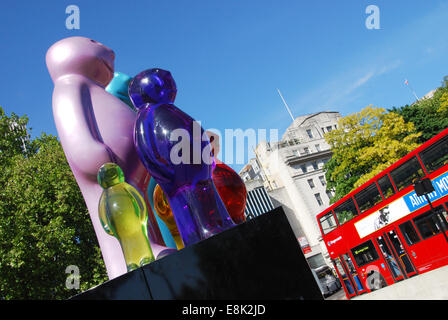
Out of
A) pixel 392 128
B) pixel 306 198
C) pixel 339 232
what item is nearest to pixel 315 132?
pixel 306 198

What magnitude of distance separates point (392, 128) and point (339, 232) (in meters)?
10.6

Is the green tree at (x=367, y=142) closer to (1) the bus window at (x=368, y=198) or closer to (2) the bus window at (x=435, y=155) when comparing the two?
(1) the bus window at (x=368, y=198)

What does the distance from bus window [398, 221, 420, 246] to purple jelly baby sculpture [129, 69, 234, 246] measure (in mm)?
8887

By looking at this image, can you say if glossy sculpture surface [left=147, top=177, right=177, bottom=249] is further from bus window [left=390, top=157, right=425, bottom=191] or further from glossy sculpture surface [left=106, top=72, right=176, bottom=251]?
bus window [left=390, top=157, right=425, bottom=191]

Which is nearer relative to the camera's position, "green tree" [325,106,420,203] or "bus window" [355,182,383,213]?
"bus window" [355,182,383,213]

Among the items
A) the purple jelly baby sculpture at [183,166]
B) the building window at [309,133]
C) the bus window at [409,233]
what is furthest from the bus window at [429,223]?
the building window at [309,133]

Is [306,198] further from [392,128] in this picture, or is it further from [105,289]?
[105,289]

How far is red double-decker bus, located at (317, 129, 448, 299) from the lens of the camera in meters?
8.68

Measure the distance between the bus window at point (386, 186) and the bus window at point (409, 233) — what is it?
2.90ft

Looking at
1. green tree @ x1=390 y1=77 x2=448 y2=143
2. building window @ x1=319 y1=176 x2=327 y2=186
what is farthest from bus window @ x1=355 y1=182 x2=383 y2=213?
building window @ x1=319 y1=176 x2=327 y2=186

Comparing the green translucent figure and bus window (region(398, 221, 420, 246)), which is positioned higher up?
the green translucent figure

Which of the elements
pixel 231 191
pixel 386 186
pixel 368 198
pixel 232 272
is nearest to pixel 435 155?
pixel 386 186

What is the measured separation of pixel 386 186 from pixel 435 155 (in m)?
1.67
